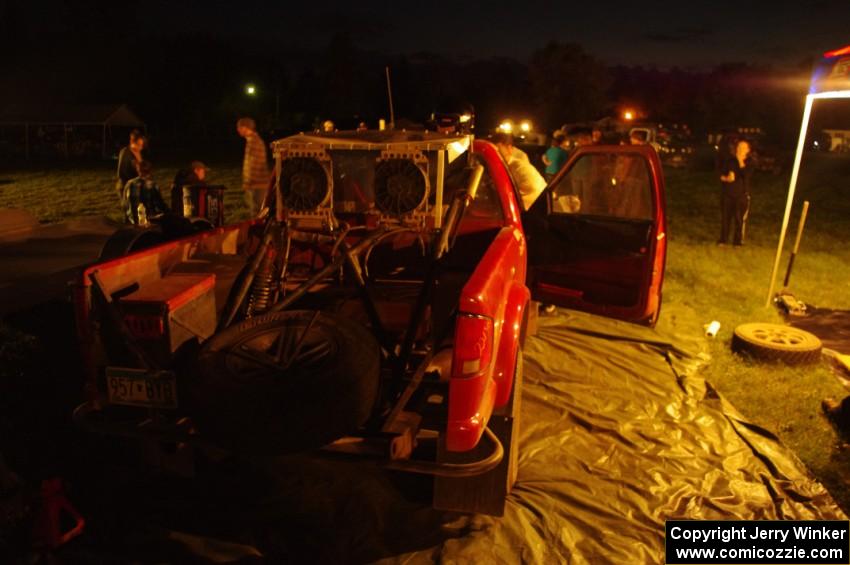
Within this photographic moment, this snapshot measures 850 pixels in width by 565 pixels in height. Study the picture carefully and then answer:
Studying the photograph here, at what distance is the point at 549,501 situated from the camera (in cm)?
348

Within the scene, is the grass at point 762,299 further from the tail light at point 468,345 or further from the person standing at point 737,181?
the tail light at point 468,345

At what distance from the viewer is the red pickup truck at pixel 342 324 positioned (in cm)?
262

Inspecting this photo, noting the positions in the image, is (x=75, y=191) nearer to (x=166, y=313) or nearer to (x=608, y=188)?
(x=608, y=188)

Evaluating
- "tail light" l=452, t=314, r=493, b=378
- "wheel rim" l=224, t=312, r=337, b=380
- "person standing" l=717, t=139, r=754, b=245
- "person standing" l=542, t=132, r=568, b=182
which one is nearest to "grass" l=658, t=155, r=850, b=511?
"person standing" l=717, t=139, r=754, b=245

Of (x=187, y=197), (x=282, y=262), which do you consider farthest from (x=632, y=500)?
(x=187, y=197)

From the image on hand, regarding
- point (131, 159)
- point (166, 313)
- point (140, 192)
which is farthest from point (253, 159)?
point (166, 313)

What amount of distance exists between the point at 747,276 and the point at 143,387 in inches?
337

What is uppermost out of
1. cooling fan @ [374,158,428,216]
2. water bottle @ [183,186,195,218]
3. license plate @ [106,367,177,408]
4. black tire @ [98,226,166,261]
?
cooling fan @ [374,158,428,216]

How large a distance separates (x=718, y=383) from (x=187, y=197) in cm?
530

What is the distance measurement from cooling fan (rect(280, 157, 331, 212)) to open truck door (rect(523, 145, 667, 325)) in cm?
171

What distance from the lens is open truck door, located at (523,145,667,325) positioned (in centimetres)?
511

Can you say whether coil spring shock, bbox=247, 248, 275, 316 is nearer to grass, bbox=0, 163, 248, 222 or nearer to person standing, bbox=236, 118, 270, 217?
person standing, bbox=236, 118, 270, 217

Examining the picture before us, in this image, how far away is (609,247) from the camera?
5.39m

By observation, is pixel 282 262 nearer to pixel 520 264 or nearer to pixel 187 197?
pixel 520 264
